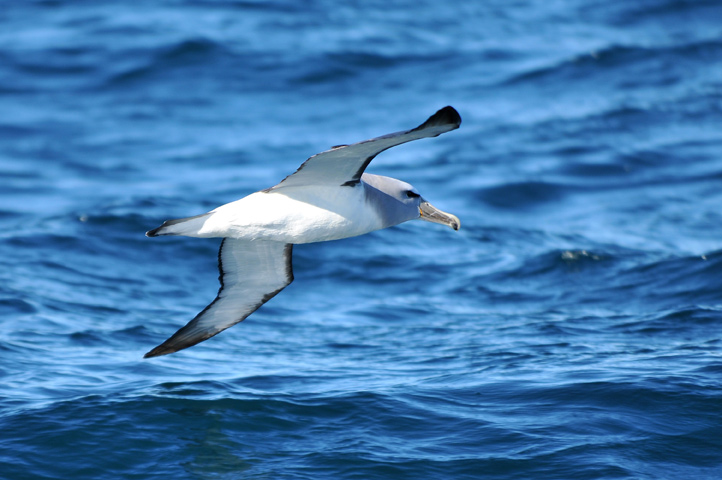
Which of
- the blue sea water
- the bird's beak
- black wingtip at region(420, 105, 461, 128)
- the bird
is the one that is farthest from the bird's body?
the blue sea water

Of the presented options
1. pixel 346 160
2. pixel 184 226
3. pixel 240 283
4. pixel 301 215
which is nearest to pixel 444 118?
pixel 346 160

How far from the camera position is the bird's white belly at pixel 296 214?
8180 millimetres

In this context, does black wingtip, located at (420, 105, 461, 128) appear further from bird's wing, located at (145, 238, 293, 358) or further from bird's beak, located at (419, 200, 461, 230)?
bird's wing, located at (145, 238, 293, 358)

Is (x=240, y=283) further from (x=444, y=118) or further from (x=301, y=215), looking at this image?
(x=444, y=118)

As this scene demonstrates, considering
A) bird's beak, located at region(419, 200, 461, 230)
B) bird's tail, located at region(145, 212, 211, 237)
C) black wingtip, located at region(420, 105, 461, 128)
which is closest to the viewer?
black wingtip, located at region(420, 105, 461, 128)

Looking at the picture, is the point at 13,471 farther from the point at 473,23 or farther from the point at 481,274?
the point at 473,23

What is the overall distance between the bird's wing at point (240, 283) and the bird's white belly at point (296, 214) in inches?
34.9

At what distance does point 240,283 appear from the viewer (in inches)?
371

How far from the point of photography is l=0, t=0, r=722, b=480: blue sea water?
343 inches

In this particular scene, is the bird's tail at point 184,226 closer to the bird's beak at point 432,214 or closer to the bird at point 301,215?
the bird at point 301,215

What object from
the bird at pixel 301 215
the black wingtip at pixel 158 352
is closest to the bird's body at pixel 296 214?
the bird at pixel 301 215

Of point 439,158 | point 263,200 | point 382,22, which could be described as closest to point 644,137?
point 439,158

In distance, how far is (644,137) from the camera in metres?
20.3

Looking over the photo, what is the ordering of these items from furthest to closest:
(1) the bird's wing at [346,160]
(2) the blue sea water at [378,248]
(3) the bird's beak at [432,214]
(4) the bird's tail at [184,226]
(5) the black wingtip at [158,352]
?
(3) the bird's beak at [432,214] < (5) the black wingtip at [158,352] < (2) the blue sea water at [378,248] < (4) the bird's tail at [184,226] < (1) the bird's wing at [346,160]
